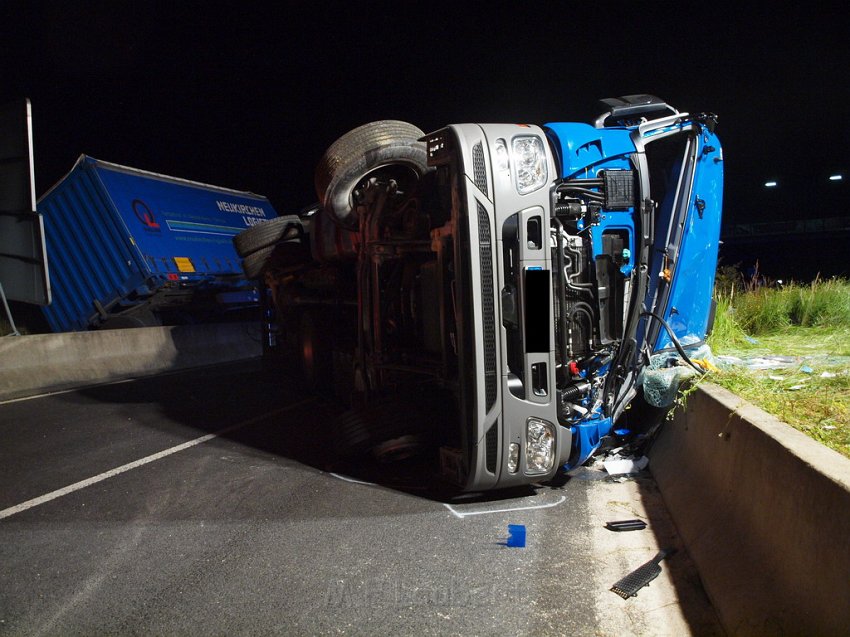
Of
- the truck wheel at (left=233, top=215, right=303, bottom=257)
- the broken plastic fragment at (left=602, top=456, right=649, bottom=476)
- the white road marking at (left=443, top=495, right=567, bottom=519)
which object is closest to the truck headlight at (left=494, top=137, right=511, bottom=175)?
the white road marking at (left=443, top=495, right=567, bottom=519)

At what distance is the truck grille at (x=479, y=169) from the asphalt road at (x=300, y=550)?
206 cm

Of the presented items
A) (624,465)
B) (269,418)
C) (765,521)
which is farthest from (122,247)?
(765,521)

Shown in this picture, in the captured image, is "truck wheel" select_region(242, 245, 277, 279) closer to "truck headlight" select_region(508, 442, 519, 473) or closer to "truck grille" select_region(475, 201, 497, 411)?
"truck grille" select_region(475, 201, 497, 411)

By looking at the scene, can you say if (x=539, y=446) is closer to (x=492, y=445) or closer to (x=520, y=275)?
(x=492, y=445)

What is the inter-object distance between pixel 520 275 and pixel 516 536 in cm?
156

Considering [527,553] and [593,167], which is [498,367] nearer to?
[527,553]

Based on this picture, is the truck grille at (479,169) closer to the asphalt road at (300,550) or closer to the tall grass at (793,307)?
the asphalt road at (300,550)

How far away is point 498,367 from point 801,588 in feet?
6.71

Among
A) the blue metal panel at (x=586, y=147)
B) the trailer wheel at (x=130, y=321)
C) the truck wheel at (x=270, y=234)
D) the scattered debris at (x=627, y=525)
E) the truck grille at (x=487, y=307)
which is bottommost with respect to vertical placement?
the scattered debris at (x=627, y=525)

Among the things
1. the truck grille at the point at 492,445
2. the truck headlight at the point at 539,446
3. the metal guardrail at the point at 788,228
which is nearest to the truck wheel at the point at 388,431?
the truck grille at the point at 492,445

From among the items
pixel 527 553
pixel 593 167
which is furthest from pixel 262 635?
pixel 593 167

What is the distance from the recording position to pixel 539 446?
13.1 ft

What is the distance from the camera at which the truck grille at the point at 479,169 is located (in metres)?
3.84

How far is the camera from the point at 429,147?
415 centimetres
